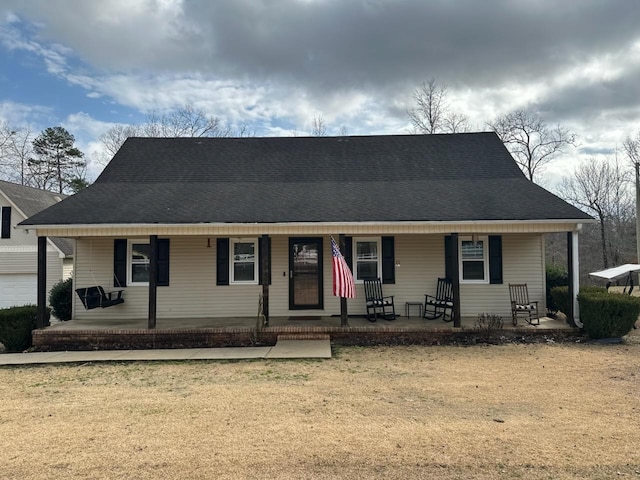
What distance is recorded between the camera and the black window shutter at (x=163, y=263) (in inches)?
408

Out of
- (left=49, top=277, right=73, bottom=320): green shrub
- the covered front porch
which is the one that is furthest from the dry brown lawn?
(left=49, top=277, right=73, bottom=320): green shrub

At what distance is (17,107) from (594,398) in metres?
33.9

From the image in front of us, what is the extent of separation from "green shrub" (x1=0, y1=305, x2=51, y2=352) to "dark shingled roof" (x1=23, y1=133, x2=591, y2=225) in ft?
6.51

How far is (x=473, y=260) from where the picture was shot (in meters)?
10.3

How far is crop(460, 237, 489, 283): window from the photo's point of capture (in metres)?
10.3

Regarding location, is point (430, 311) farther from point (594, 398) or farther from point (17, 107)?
point (17, 107)

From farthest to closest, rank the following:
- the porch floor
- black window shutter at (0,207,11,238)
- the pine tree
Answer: the pine tree
black window shutter at (0,207,11,238)
the porch floor

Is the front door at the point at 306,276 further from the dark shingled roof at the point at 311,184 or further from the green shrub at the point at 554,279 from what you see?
the green shrub at the point at 554,279

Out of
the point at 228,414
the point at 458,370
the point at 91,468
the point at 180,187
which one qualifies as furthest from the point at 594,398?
the point at 180,187

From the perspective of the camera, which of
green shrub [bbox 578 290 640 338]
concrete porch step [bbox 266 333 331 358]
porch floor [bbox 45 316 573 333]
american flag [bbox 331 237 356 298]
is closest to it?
concrete porch step [bbox 266 333 331 358]

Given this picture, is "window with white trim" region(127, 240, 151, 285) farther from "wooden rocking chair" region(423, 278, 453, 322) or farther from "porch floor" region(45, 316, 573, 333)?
"wooden rocking chair" region(423, 278, 453, 322)

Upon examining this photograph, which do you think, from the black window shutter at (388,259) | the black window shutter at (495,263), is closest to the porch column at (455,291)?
the black window shutter at (388,259)

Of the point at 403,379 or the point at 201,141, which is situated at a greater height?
the point at 201,141

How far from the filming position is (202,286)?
1040cm
